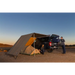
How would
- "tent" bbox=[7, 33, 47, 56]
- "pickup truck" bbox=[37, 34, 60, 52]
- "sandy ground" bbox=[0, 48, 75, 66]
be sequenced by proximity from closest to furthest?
"sandy ground" bbox=[0, 48, 75, 66], "tent" bbox=[7, 33, 47, 56], "pickup truck" bbox=[37, 34, 60, 52]

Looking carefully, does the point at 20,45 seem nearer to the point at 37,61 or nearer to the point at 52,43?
the point at 37,61

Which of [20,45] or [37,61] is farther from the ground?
[20,45]

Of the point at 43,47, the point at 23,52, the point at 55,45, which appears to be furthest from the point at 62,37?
the point at 23,52

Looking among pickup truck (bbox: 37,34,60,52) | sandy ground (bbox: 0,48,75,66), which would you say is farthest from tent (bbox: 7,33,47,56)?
pickup truck (bbox: 37,34,60,52)

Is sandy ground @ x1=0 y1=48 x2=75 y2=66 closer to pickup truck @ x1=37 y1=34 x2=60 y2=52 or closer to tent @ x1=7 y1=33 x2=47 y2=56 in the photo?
tent @ x1=7 y1=33 x2=47 y2=56

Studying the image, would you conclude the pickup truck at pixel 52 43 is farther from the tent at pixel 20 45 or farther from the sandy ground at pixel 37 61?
the sandy ground at pixel 37 61

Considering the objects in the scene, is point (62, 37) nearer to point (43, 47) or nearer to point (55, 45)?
point (55, 45)

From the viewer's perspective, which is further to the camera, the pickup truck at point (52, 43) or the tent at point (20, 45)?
the pickup truck at point (52, 43)

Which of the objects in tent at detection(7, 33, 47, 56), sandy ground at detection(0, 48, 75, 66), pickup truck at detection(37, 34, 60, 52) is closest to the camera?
sandy ground at detection(0, 48, 75, 66)

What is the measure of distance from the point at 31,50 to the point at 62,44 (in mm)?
3830

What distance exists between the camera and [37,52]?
8828 mm

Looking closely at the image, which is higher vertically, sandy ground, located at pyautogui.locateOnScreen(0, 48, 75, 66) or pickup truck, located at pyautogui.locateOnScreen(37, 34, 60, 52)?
pickup truck, located at pyautogui.locateOnScreen(37, 34, 60, 52)

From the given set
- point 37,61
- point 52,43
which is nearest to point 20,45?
point 37,61

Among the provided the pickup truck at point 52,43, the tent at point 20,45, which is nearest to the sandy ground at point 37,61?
the tent at point 20,45
